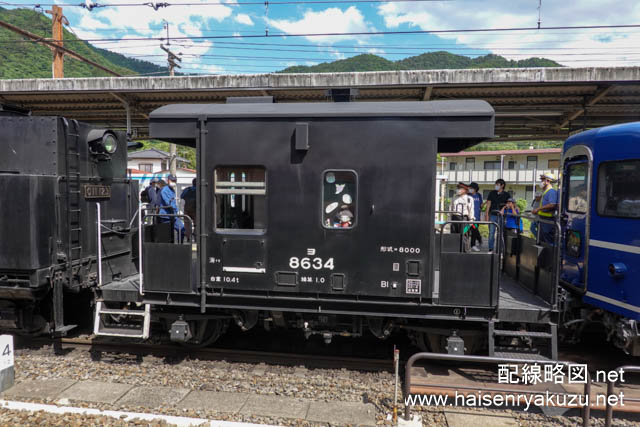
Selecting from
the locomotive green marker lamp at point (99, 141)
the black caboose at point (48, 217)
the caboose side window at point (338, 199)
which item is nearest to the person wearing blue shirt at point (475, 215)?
the caboose side window at point (338, 199)

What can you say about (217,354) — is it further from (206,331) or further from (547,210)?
(547,210)

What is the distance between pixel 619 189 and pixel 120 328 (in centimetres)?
733

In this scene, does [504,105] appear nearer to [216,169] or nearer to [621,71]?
[621,71]

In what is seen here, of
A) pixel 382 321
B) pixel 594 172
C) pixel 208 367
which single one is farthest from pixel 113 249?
pixel 594 172

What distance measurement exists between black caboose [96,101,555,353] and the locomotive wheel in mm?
618

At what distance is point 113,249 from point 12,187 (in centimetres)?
177

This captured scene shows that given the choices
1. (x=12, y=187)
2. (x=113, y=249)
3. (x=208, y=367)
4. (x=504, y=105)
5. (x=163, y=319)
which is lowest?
(x=208, y=367)

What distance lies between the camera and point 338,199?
5410 mm

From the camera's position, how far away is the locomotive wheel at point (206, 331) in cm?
629

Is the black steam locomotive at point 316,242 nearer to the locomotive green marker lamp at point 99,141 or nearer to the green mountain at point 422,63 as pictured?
the locomotive green marker lamp at point 99,141

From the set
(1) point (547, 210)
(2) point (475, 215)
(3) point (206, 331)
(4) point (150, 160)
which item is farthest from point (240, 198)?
(4) point (150, 160)

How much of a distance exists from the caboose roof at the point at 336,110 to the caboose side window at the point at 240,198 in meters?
0.75

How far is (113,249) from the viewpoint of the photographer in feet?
23.7

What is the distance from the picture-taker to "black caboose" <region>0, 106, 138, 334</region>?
6.10 metres
